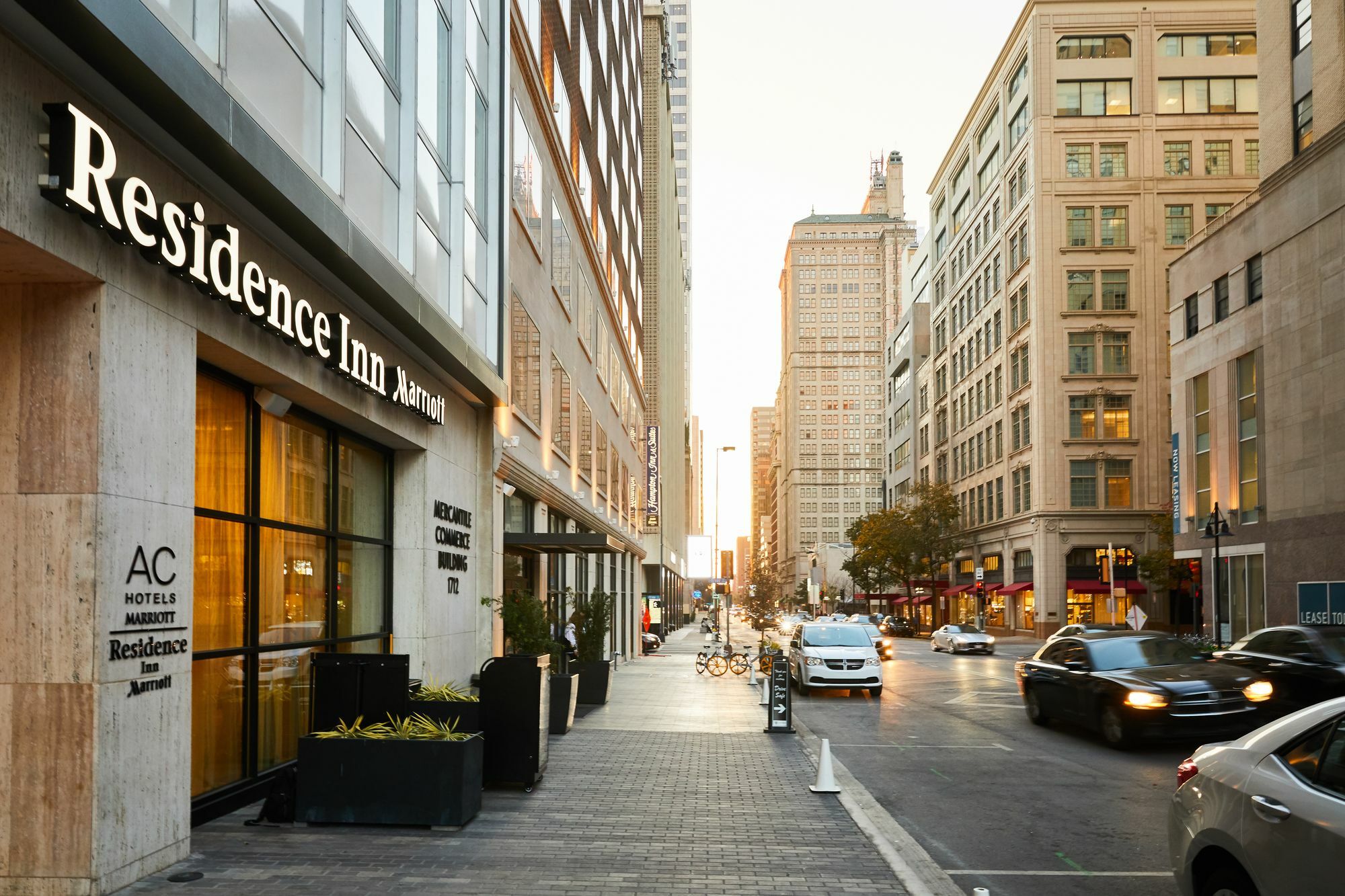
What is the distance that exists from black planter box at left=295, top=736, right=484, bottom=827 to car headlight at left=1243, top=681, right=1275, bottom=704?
11.2 m

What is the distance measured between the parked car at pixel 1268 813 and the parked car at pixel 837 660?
18.9 m

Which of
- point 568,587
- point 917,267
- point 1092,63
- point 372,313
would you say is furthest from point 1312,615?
point 917,267

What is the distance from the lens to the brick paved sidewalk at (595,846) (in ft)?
24.0

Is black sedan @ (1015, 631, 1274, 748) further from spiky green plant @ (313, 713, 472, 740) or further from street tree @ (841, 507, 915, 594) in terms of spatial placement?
street tree @ (841, 507, 915, 594)

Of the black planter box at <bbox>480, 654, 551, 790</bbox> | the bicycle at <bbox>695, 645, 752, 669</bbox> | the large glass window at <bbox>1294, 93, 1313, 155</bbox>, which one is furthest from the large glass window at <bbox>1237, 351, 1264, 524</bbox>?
the black planter box at <bbox>480, 654, 551, 790</bbox>

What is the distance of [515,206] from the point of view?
19703mm

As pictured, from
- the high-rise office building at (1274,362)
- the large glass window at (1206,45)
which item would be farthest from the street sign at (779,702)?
the large glass window at (1206,45)

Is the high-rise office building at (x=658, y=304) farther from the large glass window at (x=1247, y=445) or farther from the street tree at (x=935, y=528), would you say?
the large glass window at (x=1247, y=445)

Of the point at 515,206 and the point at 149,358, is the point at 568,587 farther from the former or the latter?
the point at 149,358

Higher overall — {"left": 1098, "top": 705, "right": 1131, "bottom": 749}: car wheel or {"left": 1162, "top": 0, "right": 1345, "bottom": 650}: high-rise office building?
{"left": 1162, "top": 0, "right": 1345, "bottom": 650}: high-rise office building

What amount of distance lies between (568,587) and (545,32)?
13.9 metres

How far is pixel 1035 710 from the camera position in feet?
60.7

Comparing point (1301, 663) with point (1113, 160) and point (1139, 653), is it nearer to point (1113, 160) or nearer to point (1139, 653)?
point (1139, 653)

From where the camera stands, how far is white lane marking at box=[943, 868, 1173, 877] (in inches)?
325
